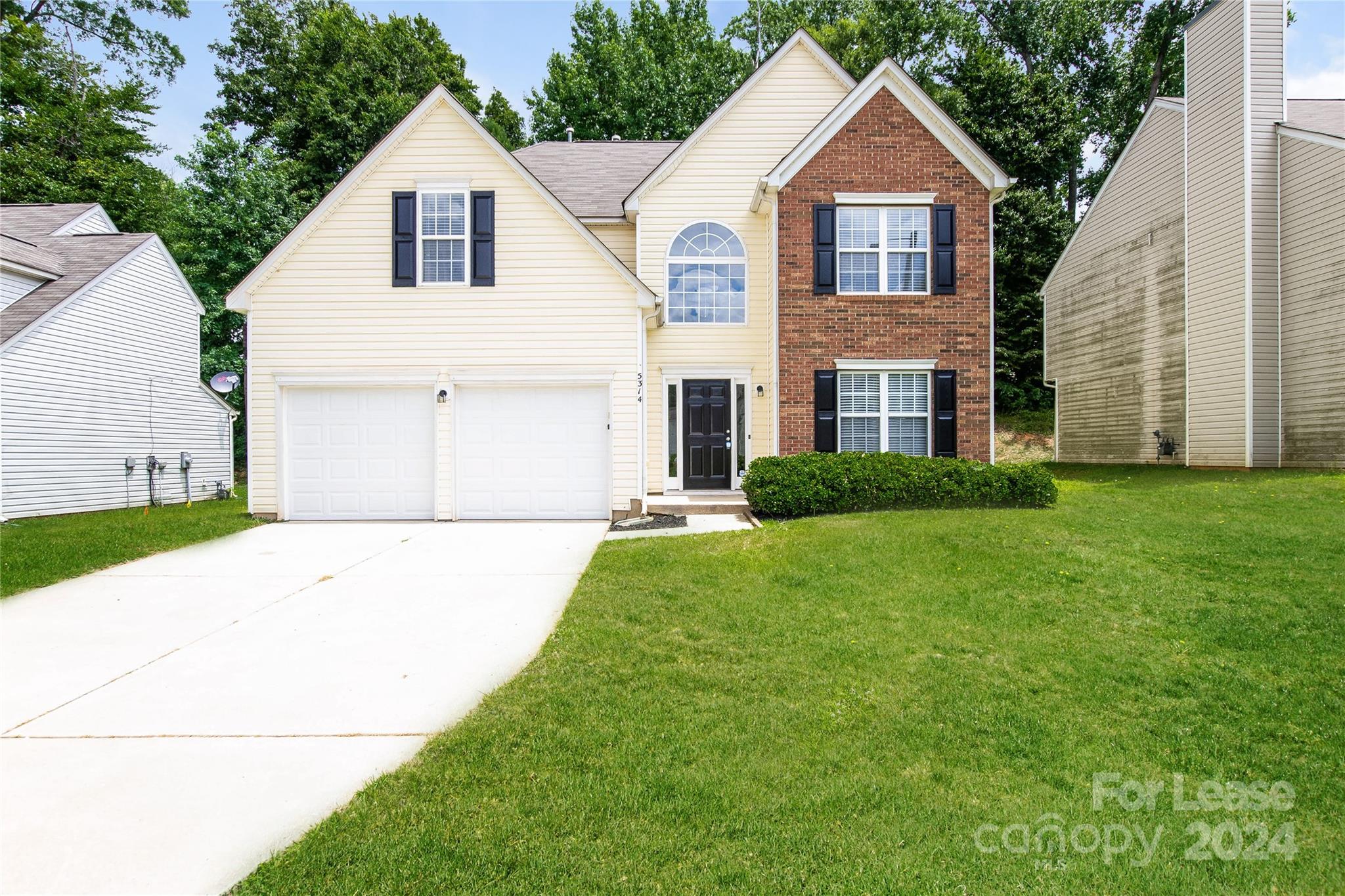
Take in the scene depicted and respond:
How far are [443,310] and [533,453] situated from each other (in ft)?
9.03

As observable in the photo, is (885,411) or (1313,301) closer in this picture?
(885,411)

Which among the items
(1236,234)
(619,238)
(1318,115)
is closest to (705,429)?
(619,238)

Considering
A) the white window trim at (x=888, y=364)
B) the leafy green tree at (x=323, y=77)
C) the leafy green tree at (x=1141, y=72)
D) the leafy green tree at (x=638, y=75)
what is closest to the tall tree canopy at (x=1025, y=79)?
the leafy green tree at (x=1141, y=72)

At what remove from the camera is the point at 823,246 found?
12.4 metres

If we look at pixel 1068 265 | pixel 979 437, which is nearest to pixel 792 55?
pixel 979 437

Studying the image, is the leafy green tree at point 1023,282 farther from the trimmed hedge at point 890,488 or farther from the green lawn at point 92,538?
the green lawn at point 92,538

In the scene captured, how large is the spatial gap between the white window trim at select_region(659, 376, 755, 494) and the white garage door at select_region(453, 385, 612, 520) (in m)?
2.18

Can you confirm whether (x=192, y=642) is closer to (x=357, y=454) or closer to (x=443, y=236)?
(x=357, y=454)

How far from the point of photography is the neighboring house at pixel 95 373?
1357 cm

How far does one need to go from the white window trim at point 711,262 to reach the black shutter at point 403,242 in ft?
13.9

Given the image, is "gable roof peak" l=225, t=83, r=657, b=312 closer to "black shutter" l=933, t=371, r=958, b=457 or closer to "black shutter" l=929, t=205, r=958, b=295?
"black shutter" l=929, t=205, r=958, b=295

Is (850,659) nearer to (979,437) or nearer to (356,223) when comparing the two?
(979,437)

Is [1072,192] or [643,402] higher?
[1072,192]

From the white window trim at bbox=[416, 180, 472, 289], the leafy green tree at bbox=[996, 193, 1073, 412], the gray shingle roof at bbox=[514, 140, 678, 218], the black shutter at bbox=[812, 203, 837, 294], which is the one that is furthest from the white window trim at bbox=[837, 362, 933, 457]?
A: the leafy green tree at bbox=[996, 193, 1073, 412]
